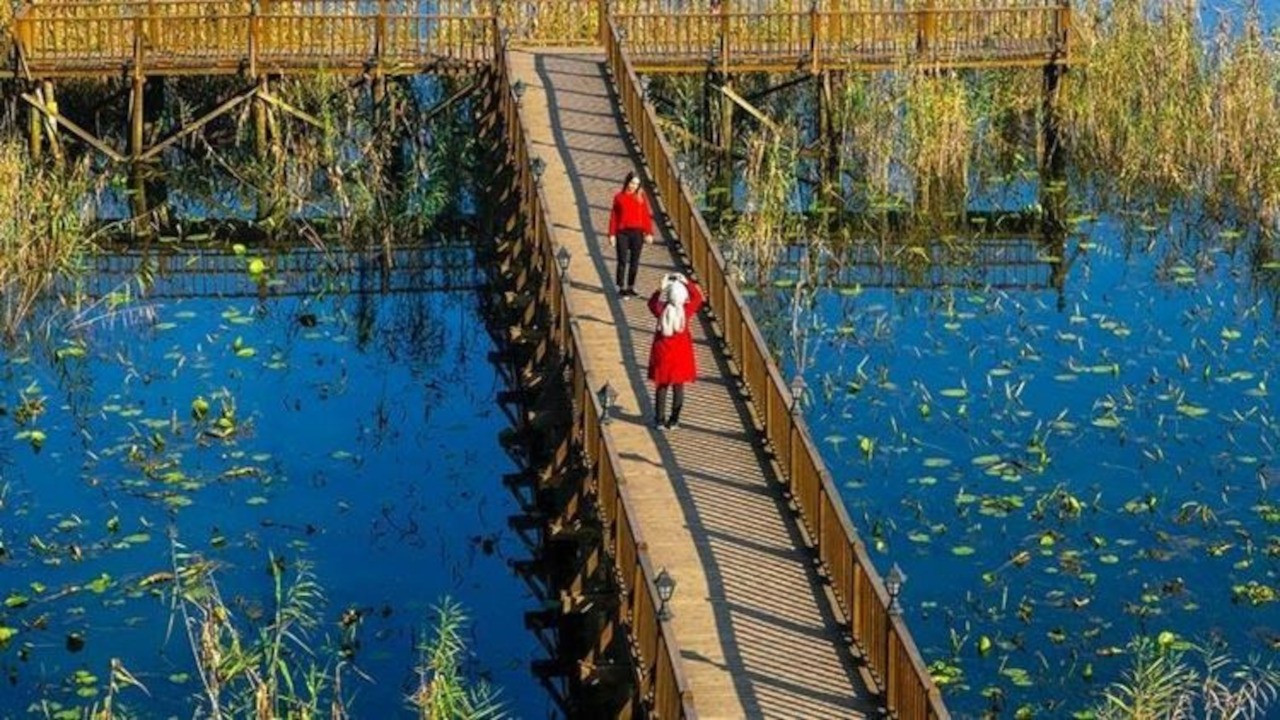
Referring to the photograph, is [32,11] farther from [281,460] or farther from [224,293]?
[281,460]

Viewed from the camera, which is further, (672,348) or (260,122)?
(260,122)

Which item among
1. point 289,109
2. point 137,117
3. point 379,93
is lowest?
point 137,117

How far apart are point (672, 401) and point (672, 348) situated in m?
0.72

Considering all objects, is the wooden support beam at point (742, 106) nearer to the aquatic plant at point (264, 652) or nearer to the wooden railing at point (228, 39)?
the wooden railing at point (228, 39)

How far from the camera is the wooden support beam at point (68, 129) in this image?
42781mm

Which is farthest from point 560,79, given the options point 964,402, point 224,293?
point 964,402

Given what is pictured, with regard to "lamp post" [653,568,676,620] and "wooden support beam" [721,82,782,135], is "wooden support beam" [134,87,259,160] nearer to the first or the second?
"wooden support beam" [721,82,782,135]

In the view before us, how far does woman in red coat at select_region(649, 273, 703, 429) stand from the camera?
26.3 m

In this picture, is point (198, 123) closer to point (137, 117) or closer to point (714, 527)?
point (137, 117)

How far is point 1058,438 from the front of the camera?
31781mm

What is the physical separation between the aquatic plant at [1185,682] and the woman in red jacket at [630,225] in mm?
7201

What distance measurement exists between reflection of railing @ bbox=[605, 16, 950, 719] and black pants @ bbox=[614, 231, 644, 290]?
2.28ft

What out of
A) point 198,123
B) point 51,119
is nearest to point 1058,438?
point 198,123

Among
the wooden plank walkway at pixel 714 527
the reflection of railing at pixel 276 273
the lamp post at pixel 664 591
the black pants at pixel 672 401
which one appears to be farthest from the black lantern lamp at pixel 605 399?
the reflection of railing at pixel 276 273
